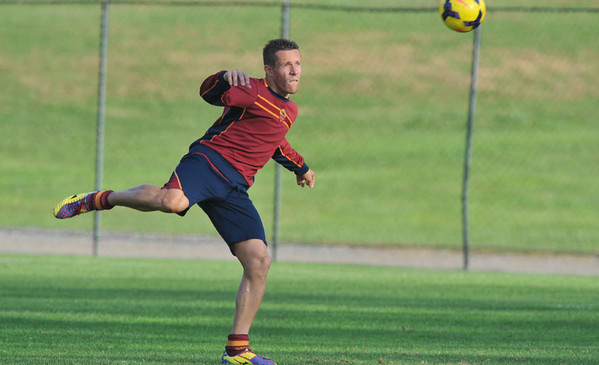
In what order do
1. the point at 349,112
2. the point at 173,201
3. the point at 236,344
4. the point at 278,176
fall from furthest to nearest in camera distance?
the point at 349,112 → the point at 278,176 → the point at 236,344 → the point at 173,201

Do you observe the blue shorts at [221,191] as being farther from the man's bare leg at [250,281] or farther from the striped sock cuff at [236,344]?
the striped sock cuff at [236,344]

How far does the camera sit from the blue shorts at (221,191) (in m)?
6.14

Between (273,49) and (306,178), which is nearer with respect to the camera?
(273,49)

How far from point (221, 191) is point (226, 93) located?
0.58 metres

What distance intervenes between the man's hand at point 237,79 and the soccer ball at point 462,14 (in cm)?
393

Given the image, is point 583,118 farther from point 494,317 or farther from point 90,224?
point 494,317

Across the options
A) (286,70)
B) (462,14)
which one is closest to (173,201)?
(286,70)

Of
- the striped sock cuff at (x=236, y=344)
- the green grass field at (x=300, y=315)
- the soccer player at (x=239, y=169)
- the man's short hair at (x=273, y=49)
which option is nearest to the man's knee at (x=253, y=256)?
the soccer player at (x=239, y=169)

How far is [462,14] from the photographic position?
9.62 metres

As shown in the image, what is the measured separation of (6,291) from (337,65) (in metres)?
24.6

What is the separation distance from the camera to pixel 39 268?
39.9 feet

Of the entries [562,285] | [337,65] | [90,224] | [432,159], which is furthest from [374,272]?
[337,65]

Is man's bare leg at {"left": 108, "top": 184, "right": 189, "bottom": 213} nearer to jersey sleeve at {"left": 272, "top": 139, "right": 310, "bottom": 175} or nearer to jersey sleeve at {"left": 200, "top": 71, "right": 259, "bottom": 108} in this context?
jersey sleeve at {"left": 200, "top": 71, "right": 259, "bottom": 108}

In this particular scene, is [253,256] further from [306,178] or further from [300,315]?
[300,315]
